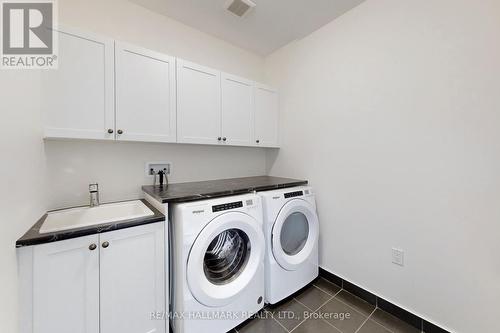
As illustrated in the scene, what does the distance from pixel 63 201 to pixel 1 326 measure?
908mm

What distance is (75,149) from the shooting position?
1526 millimetres

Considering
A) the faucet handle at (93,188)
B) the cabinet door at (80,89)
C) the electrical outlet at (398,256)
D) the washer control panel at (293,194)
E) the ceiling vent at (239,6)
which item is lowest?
the electrical outlet at (398,256)

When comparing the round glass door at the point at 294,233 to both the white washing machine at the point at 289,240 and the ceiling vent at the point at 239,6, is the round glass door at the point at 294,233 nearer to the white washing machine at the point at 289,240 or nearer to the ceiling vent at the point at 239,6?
the white washing machine at the point at 289,240

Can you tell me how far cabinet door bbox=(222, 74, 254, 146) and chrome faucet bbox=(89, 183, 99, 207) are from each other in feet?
3.81

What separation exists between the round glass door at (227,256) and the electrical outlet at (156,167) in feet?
2.98

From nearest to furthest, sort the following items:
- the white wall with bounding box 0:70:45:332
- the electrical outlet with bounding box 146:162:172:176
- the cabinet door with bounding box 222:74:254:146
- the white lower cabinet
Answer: the white wall with bounding box 0:70:45:332 < the white lower cabinet < the electrical outlet with bounding box 146:162:172:176 < the cabinet door with bounding box 222:74:254:146

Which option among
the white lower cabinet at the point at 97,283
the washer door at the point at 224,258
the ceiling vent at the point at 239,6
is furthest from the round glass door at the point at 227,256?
the ceiling vent at the point at 239,6

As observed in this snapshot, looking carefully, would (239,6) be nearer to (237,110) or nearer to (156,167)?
(237,110)

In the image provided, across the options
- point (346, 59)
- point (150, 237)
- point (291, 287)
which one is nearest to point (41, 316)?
point (150, 237)

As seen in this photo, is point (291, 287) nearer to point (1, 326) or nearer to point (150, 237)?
point (150, 237)

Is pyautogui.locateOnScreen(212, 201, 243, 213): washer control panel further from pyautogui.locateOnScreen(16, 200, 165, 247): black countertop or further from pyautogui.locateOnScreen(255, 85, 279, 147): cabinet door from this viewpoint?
pyautogui.locateOnScreen(255, 85, 279, 147): cabinet door

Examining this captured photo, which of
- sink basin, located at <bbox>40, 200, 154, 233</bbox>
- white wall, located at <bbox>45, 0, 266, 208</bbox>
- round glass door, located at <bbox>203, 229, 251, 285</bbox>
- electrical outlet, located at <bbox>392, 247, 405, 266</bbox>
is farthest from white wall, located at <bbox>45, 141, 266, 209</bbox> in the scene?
electrical outlet, located at <bbox>392, 247, 405, 266</bbox>

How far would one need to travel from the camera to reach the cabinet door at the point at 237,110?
202 cm

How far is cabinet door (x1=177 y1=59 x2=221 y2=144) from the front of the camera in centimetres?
173
